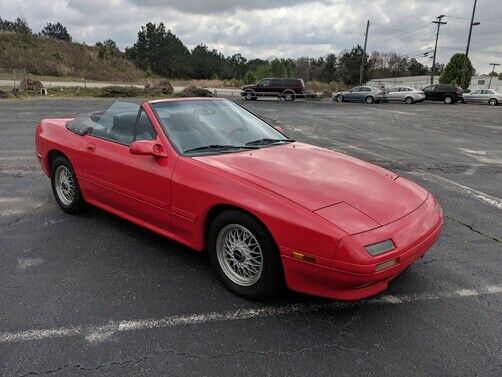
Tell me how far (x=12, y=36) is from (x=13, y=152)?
66.2 metres

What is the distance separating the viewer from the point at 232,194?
10.1ft

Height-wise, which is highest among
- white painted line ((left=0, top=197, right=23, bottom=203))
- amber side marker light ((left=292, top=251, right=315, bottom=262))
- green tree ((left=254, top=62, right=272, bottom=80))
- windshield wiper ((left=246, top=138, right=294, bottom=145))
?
windshield wiper ((left=246, top=138, right=294, bottom=145))

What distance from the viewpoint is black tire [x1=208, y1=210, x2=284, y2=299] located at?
2965 millimetres

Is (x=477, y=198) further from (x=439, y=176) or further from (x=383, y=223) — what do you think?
(x=383, y=223)

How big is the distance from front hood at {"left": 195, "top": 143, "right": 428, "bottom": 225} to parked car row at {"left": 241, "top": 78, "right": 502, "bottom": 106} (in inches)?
1180

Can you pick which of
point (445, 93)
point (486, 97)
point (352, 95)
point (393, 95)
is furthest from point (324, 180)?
point (486, 97)

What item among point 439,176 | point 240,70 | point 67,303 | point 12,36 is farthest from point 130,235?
point 240,70

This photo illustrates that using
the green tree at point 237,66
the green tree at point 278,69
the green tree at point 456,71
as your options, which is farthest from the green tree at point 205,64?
the green tree at point 456,71

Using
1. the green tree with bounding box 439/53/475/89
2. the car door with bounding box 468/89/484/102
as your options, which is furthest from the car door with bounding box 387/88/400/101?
the green tree with bounding box 439/53/475/89

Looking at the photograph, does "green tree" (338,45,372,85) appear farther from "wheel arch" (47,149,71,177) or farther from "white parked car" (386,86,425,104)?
"wheel arch" (47,149,71,177)

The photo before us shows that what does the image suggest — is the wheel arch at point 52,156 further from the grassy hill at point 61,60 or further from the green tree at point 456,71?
the grassy hill at point 61,60

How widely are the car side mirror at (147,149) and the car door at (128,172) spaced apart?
0.06 meters

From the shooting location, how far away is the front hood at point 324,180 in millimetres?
2999

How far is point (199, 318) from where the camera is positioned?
302cm
